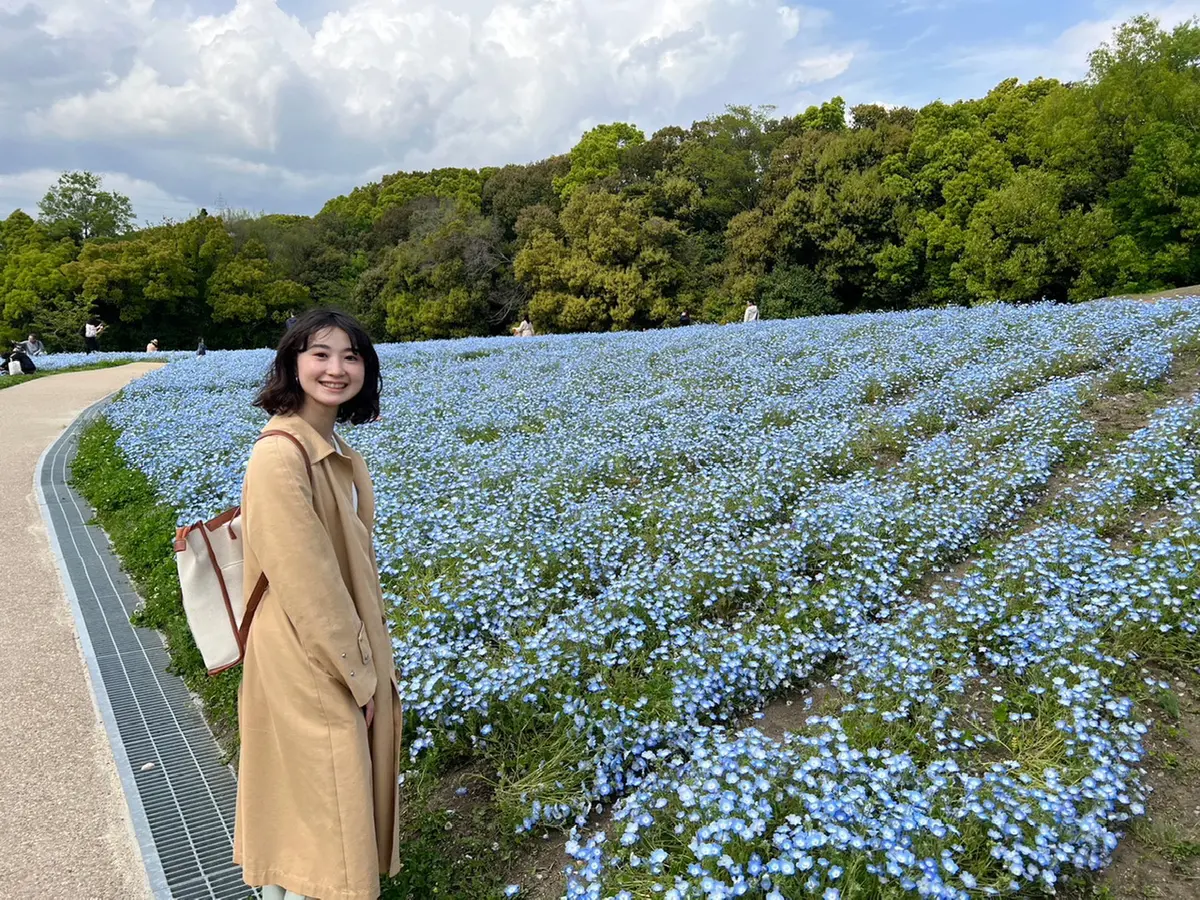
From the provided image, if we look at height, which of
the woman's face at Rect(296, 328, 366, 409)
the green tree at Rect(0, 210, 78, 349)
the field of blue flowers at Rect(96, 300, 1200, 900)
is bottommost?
the field of blue flowers at Rect(96, 300, 1200, 900)

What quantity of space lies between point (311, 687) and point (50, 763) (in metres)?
2.78

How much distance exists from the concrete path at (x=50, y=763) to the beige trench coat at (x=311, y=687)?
1349 millimetres

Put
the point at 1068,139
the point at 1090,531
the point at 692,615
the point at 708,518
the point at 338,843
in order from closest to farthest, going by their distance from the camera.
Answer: the point at 338,843
the point at 692,615
the point at 1090,531
the point at 708,518
the point at 1068,139

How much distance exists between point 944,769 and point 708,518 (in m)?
2.91

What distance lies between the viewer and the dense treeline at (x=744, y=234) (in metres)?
23.4

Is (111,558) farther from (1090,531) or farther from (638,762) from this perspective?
(1090,531)

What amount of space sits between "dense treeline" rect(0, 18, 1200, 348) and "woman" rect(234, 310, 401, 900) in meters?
26.1

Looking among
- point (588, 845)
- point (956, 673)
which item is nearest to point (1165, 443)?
point (956, 673)

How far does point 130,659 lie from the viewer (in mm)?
4918

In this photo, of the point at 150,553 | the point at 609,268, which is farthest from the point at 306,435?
the point at 609,268

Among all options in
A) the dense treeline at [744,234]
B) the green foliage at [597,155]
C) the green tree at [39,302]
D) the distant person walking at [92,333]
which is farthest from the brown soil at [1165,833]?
the green tree at [39,302]

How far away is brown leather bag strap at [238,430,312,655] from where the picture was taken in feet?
7.04

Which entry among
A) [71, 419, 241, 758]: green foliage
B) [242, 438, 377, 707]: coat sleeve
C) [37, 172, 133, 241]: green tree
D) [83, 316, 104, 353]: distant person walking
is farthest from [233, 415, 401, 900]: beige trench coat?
[37, 172, 133, 241]: green tree

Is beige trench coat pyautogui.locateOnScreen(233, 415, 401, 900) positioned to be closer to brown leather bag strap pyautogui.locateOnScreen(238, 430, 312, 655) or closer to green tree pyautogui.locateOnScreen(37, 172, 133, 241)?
brown leather bag strap pyautogui.locateOnScreen(238, 430, 312, 655)
